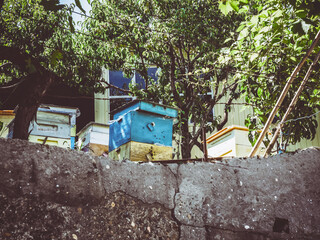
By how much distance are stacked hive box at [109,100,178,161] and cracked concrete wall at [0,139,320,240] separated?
7.32 feet

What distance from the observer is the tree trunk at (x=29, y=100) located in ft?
8.46

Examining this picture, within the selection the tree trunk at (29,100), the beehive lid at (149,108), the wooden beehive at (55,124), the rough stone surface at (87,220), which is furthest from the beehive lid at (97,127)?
the rough stone surface at (87,220)

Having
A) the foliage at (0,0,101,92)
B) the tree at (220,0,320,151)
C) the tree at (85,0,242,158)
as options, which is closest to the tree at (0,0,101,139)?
the foliage at (0,0,101,92)

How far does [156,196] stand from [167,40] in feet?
19.4

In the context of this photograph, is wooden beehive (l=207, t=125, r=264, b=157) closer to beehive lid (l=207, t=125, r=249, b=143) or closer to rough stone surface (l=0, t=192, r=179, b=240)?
beehive lid (l=207, t=125, r=249, b=143)

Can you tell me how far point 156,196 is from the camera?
1.92m

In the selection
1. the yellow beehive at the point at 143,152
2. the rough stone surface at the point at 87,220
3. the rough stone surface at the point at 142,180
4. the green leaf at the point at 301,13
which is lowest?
the rough stone surface at the point at 87,220

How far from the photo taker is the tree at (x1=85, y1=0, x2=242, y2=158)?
728 cm

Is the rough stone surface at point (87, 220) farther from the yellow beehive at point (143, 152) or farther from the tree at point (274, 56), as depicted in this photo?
the yellow beehive at point (143, 152)

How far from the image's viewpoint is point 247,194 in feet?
6.77

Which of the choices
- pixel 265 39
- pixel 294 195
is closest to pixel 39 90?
pixel 294 195

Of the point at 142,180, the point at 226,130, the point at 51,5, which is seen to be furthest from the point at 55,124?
the point at 142,180

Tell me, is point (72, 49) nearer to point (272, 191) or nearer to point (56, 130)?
point (56, 130)

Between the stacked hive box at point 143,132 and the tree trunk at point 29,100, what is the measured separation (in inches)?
62.6
